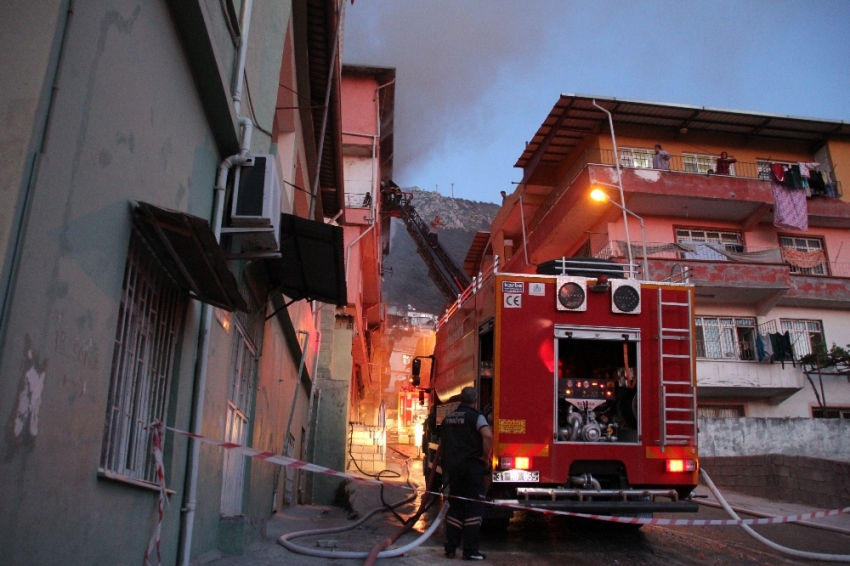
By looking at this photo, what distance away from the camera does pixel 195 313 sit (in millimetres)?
5039

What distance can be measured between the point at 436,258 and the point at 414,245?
81294 mm

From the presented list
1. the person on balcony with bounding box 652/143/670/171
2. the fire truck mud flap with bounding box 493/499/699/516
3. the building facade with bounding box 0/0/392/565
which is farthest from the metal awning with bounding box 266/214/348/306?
the person on balcony with bounding box 652/143/670/171

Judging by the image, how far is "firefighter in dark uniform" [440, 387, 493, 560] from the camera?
666 cm

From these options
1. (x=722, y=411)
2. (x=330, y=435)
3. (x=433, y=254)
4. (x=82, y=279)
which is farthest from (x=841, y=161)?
(x=82, y=279)

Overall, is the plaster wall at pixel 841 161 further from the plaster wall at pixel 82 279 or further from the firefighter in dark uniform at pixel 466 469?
the plaster wall at pixel 82 279

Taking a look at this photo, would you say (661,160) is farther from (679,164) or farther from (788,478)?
(788,478)

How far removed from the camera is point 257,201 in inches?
215

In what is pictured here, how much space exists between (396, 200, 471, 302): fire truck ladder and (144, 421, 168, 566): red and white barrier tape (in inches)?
1264

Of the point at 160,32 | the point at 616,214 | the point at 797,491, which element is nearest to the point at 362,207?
the point at 616,214

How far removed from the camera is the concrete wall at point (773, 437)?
16.7 meters

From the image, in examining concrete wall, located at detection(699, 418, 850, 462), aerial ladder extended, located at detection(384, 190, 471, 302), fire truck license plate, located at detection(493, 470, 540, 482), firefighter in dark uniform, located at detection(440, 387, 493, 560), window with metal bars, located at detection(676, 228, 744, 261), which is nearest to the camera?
firefighter in dark uniform, located at detection(440, 387, 493, 560)

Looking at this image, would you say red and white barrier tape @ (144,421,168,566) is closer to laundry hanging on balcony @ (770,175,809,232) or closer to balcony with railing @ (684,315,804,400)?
balcony with railing @ (684,315,804,400)

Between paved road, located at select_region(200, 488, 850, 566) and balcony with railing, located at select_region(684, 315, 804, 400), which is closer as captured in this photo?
paved road, located at select_region(200, 488, 850, 566)

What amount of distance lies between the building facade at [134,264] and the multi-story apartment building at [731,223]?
16658 mm
